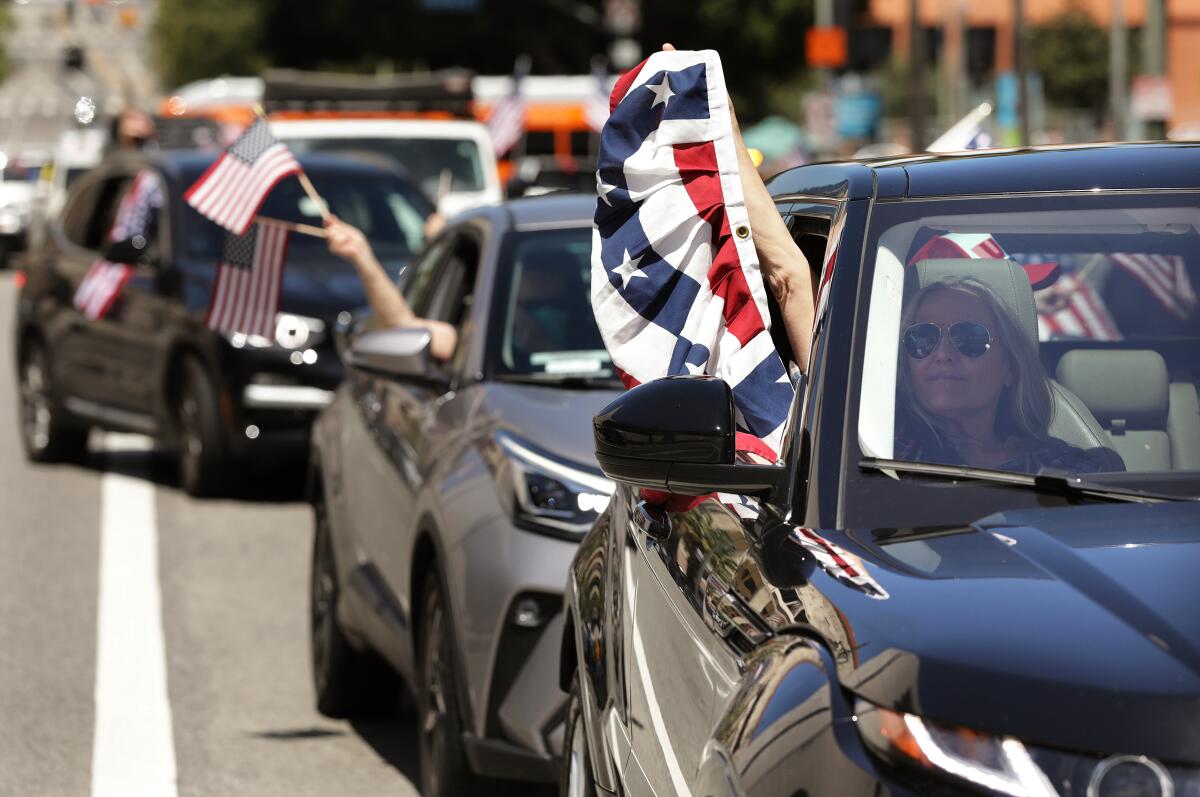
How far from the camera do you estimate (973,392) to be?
3.58 m

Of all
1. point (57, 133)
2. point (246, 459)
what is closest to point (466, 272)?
point (246, 459)

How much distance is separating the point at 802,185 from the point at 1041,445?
1087mm

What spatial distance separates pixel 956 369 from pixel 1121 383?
331mm

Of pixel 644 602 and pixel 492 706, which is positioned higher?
pixel 644 602

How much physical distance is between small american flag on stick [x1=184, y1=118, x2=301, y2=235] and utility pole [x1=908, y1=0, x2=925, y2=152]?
23987 mm

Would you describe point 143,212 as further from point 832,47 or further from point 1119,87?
point 832,47

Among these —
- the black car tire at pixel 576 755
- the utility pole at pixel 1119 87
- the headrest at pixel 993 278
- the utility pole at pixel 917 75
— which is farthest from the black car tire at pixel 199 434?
the utility pole at pixel 917 75

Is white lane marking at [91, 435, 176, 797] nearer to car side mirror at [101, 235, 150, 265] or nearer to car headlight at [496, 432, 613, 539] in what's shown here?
car side mirror at [101, 235, 150, 265]

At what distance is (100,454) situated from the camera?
49.7ft

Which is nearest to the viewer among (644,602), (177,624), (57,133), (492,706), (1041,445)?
(1041,445)

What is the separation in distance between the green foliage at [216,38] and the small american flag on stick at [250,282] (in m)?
69.6

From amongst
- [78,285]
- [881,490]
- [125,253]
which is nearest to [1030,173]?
[881,490]

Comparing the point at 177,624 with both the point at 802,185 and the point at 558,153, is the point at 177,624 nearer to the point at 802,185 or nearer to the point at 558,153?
the point at 802,185

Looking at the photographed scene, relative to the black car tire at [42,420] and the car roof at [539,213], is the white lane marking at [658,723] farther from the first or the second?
the black car tire at [42,420]
